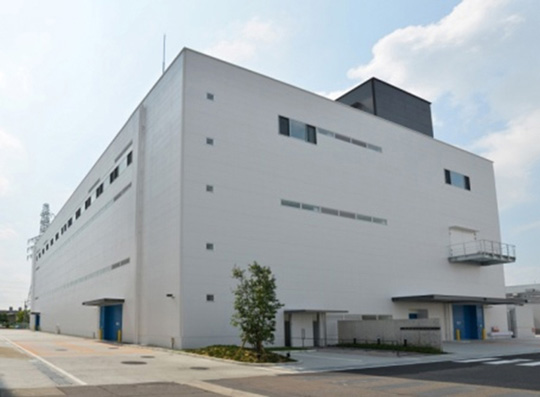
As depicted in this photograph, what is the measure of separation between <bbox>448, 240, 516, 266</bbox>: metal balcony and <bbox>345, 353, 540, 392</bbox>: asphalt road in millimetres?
20544

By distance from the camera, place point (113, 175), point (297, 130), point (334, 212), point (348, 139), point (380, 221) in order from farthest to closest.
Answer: point (113, 175) < point (380, 221) < point (348, 139) < point (334, 212) < point (297, 130)

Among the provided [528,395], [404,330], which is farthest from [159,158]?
[528,395]

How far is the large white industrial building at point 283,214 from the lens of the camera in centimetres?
2652

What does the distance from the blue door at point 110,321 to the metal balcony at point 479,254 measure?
25.4 metres

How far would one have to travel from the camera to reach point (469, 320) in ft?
134

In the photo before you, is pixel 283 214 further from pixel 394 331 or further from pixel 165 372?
pixel 165 372

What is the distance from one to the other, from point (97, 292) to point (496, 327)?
33.7 m

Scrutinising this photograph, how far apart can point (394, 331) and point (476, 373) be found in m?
11.0

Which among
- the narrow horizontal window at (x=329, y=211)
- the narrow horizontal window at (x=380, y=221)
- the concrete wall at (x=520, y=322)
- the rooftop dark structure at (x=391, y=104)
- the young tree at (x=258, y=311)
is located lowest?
the concrete wall at (x=520, y=322)

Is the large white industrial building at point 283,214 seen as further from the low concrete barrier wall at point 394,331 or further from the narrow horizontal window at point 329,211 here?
the low concrete barrier wall at point 394,331

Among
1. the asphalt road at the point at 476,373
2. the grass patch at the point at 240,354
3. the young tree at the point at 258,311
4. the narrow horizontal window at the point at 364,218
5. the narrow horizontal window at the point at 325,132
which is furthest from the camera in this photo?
the narrow horizontal window at the point at 364,218

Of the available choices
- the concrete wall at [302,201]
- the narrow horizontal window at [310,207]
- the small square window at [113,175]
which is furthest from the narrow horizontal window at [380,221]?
the small square window at [113,175]

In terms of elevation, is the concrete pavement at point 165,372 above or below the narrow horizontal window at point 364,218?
below

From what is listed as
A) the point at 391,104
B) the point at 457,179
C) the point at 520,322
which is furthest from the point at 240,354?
the point at 520,322
